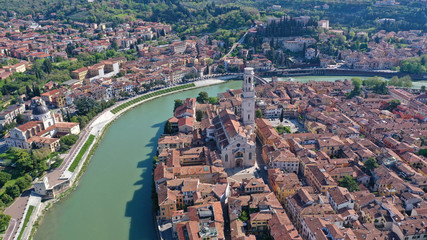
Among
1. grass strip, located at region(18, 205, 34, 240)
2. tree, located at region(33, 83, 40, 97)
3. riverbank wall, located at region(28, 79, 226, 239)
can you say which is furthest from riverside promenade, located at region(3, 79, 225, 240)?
tree, located at region(33, 83, 40, 97)

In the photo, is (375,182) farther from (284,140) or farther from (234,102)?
(234,102)

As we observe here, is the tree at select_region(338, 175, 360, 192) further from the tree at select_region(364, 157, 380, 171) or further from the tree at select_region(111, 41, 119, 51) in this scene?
the tree at select_region(111, 41, 119, 51)

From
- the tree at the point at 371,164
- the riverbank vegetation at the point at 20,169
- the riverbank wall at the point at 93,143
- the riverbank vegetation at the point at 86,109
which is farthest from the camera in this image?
the riverbank vegetation at the point at 86,109

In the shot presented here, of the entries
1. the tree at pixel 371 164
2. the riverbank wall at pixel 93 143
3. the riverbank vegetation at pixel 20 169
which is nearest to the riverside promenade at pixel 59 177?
the riverbank wall at pixel 93 143

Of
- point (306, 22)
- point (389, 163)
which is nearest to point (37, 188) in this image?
point (389, 163)

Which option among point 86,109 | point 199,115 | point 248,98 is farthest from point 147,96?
point 248,98

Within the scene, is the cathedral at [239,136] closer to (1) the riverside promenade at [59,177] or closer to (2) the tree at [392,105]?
(1) the riverside promenade at [59,177]

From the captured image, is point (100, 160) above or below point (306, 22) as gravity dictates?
below
